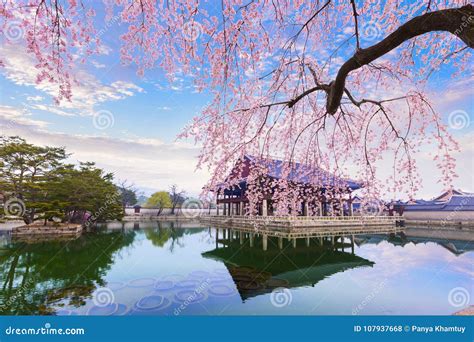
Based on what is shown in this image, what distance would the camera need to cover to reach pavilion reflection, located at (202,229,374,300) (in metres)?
8.88

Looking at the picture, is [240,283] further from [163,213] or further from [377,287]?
[163,213]

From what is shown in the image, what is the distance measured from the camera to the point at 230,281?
9.08 metres

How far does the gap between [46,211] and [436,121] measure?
70.8 ft

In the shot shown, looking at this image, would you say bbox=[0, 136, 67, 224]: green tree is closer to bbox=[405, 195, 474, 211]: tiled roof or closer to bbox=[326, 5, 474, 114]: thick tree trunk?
bbox=[326, 5, 474, 114]: thick tree trunk

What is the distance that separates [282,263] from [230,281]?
3.58 m

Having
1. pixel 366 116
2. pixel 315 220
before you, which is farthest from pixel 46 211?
pixel 366 116

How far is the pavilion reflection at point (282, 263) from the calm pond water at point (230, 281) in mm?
41

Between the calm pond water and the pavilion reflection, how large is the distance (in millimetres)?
41

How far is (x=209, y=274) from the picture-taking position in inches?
399

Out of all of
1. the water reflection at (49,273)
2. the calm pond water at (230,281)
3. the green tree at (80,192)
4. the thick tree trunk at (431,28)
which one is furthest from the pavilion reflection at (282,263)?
the green tree at (80,192)

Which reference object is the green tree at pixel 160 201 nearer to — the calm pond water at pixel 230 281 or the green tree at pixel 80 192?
the green tree at pixel 80 192

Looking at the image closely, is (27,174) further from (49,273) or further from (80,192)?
(49,273)

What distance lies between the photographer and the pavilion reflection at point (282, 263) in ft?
29.1

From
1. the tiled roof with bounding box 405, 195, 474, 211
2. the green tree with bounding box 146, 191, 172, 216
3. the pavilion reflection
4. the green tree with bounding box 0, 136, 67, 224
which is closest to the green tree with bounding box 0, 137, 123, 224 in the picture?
the green tree with bounding box 0, 136, 67, 224
